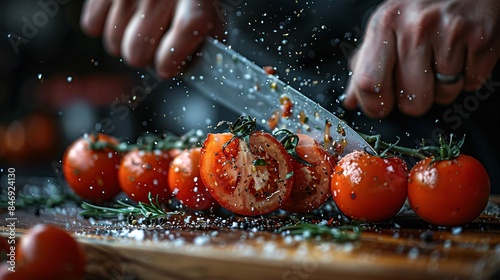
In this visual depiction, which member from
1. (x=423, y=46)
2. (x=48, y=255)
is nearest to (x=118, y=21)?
(x=423, y=46)

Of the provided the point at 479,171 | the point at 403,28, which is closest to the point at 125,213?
the point at 479,171

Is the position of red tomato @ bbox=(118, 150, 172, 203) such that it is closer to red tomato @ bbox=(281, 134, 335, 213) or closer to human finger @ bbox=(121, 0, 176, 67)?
red tomato @ bbox=(281, 134, 335, 213)

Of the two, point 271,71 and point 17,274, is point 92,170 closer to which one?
point 271,71

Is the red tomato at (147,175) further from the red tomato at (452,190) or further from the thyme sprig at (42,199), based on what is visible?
the red tomato at (452,190)

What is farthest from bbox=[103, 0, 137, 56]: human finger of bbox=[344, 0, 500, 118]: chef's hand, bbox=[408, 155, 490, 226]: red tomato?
bbox=[408, 155, 490, 226]: red tomato

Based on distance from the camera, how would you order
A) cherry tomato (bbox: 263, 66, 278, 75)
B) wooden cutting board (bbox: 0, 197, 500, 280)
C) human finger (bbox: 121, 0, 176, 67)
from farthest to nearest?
human finger (bbox: 121, 0, 176, 67) → cherry tomato (bbox: 263, 66, 278, 75) → wooden cutting board (bbox: 0, 197, 500, 280)

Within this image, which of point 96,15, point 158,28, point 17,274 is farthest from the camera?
point 96,15
